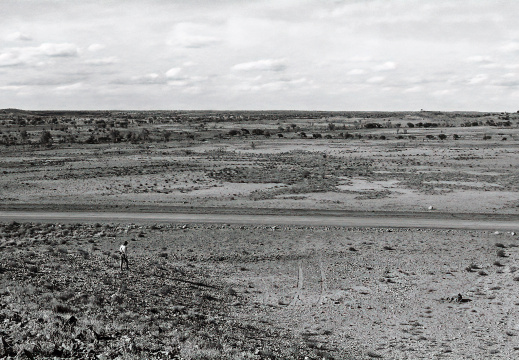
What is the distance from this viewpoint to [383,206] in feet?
141

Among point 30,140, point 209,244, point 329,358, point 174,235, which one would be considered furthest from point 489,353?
point 30,140

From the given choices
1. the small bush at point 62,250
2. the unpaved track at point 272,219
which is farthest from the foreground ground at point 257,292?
the unpaved track at point 272,219

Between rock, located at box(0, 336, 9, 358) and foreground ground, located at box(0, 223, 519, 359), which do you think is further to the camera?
foreground ground, located at box(0, 223, 519, 359)

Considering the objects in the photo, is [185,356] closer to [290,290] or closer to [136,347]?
[136,347]

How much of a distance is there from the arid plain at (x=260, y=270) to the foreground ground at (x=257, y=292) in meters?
0.10

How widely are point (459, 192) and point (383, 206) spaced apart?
1136 centimetres

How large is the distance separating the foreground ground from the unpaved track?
1650 millimetres

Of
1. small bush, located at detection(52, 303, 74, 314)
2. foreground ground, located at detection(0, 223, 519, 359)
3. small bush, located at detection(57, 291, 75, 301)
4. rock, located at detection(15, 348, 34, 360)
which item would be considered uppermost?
rock, located at detection(15, 348, 34, 360)

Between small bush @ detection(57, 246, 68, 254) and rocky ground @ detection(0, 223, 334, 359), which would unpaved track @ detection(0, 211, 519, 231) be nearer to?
rocky ground @ detection(0, 223, 334, 359)

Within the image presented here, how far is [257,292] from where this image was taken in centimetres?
2402

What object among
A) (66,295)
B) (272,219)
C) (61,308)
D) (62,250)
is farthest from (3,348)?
(272,219)

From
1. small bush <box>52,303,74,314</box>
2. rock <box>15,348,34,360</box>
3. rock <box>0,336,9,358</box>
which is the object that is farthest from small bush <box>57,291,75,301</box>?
rock <box>15,348,34,360</box>

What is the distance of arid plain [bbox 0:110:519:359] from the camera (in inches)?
663

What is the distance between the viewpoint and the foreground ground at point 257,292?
1571cm
